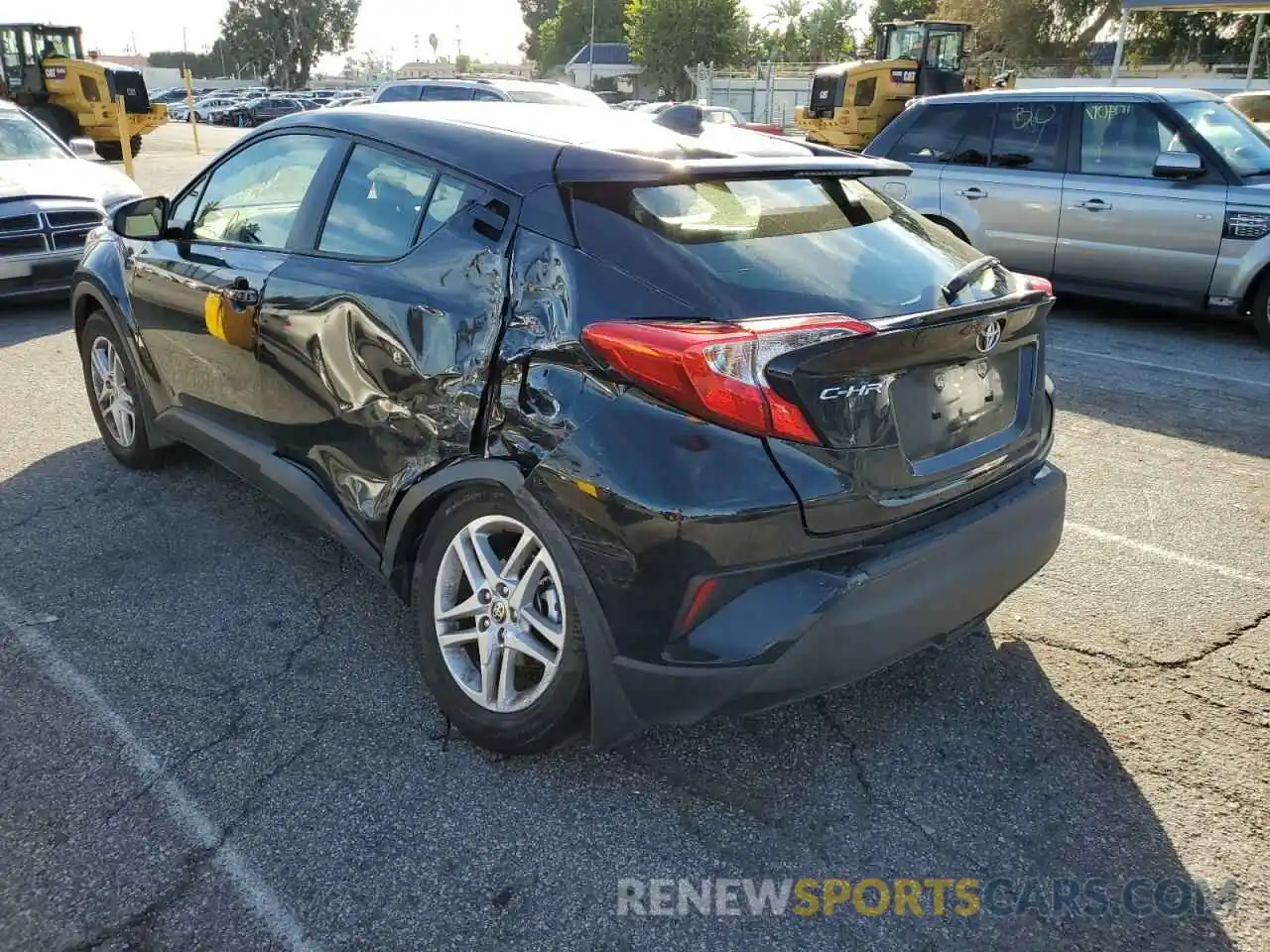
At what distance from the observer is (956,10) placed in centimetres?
5281

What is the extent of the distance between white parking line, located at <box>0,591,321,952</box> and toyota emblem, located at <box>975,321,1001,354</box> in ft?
7.16

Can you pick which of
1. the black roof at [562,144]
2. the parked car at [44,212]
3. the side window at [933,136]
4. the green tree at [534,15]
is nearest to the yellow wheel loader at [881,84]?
the side window at [933,136]

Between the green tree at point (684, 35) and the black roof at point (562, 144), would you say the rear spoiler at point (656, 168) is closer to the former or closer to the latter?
the black roof at point (562, 144)

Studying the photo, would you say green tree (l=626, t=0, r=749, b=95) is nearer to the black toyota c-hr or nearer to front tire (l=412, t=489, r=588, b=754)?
the black toyota c-hr

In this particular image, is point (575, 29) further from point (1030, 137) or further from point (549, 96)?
point (1030, 137)

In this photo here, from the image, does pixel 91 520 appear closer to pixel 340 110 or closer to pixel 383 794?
pixel 340 110

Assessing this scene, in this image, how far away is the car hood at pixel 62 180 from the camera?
330 inches

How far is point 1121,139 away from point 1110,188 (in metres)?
0.41

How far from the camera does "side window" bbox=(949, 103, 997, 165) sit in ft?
28.6

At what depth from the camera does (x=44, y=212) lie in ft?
26.7

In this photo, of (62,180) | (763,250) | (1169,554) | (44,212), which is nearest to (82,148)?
(62,180)

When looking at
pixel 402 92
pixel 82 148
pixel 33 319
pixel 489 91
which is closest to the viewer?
pixel 33 319

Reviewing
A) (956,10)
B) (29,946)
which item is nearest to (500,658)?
(29,946)

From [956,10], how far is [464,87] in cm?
4781
